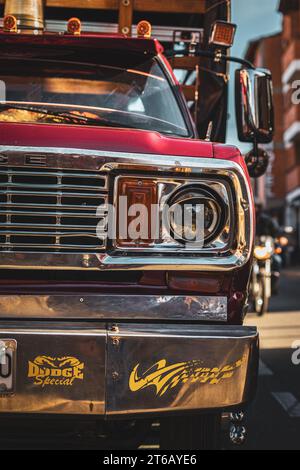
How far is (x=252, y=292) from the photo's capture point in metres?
13.9

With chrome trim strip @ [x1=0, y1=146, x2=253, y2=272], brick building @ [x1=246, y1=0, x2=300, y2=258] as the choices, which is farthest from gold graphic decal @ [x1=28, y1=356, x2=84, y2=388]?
brick building @ [x1=246, y1=0, x2=300, y2=258]

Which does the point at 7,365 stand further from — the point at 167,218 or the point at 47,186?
the point at 167,218

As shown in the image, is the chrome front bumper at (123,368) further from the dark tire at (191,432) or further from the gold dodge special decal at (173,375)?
the dark tire at (191,432)

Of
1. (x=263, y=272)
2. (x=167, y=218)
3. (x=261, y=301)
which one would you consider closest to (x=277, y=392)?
(x=167, y=218)

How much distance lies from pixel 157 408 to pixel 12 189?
102 cm

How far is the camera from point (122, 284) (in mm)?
3713

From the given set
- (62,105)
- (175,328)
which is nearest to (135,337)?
(175,328)

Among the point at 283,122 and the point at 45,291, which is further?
the point at 283,122

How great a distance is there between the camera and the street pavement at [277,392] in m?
5.23

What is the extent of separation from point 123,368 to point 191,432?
69cm

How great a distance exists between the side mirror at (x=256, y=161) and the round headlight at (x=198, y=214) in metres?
1.61

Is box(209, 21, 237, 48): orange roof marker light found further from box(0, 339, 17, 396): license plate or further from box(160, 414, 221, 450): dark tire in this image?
box(0, 339, 17, 396): license plate

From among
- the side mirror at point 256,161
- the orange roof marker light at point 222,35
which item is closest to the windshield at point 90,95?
the side mirror at point 256,161

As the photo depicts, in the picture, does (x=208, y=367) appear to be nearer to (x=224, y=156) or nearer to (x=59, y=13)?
(x=224, y=156)
